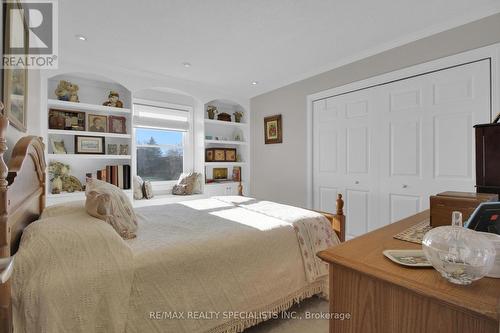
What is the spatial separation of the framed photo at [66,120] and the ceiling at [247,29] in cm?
73

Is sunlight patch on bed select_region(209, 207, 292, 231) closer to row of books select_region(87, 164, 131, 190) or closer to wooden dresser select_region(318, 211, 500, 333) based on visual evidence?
wooden dresser select_region(318, 211, 500, 333)

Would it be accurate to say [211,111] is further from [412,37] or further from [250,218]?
[412,37]

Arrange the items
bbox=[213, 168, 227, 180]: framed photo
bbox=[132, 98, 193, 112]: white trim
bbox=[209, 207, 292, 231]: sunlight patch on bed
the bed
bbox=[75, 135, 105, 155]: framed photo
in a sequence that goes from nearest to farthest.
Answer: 1. the bed
2. bbox=[209, 207, 292, 231]: sunlight patch on bed
3. bbox=[75, 135, 105, 155]: framed photo
4. bbox=[132, 98, 193, 112]: white trim
5. bbox=[213, 168, 227, 180]: framed photo

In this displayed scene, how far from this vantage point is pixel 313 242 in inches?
74.8

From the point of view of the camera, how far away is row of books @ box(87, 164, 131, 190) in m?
3.39

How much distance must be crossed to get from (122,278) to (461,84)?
123 inches

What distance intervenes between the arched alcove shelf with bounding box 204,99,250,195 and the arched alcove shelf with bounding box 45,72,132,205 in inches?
52.3

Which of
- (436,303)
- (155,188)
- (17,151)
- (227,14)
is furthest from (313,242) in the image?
(155,188)

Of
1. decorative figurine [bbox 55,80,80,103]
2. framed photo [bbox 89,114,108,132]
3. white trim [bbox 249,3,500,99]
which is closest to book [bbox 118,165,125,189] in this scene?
framed photo [bbox 89,114,108,132]

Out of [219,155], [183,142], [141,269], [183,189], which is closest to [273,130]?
[219,155]

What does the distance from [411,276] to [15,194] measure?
1.58 metres

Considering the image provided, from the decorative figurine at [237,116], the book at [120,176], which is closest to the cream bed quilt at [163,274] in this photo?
the book at [120,176]

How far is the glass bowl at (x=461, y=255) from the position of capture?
0.61m

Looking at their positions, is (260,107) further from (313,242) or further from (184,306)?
(184,306)
